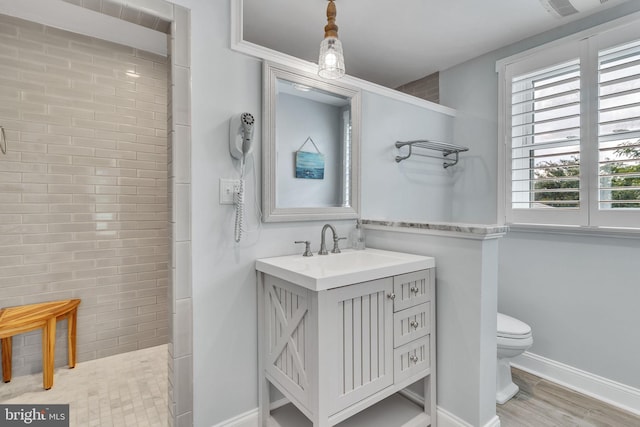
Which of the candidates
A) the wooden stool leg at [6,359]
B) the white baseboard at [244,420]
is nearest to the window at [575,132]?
the white baseboard at [244,420]

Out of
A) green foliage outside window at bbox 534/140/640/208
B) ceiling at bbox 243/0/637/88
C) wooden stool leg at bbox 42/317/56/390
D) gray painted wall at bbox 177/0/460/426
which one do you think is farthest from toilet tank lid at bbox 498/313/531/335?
wooden stool leg at bbox 42/317/56/390

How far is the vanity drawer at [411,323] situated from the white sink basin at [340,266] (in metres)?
0.21

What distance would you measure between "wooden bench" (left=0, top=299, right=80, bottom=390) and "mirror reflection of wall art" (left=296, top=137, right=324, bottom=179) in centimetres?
186

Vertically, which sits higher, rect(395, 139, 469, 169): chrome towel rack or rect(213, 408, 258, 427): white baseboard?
rect(395, 139, 469, 169): chrome towel rack

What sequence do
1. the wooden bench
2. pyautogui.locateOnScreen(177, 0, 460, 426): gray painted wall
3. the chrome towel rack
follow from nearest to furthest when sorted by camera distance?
pyautogui.locateOnScreen(177, 0, 460, 426): gray painted wall, the wooden bench, the chrome towel rack

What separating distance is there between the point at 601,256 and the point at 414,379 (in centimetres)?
154

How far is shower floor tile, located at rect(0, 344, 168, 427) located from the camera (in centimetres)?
177

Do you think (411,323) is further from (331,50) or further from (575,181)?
(575,181)

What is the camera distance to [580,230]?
2109 millimetres

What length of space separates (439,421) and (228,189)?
1684 millimetres

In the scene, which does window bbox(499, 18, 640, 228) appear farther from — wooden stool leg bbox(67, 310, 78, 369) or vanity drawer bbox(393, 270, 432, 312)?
wooden stool leg bbox(67, 310, 78, 369)

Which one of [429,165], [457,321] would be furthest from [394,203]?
[457,321]

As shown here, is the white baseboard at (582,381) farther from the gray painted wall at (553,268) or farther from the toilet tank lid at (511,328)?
the toilet tank lid at (511,328)

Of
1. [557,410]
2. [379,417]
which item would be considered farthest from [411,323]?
[557,410]
